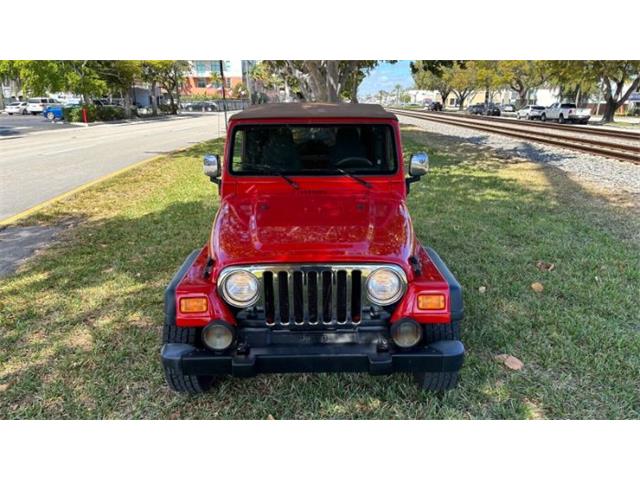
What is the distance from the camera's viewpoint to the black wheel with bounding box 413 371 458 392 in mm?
2742

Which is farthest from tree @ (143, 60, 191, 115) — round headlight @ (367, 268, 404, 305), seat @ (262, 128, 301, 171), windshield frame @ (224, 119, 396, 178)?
round headlight @ (367, 268, 404, 305)

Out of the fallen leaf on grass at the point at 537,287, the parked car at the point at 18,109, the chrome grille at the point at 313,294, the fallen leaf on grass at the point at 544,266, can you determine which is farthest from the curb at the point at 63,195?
the parked car at the point at 18,109

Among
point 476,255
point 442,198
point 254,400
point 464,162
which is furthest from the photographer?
point 464,162

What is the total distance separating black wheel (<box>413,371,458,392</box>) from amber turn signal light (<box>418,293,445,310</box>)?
47 cm

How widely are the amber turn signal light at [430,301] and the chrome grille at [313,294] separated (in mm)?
157

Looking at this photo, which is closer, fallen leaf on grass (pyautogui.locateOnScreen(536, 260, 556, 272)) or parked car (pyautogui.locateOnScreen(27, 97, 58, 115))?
fallen leaf on grass (pyautogui.locateOnScreen(536, 260, 556, 272))

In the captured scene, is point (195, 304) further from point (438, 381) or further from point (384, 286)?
point (438, 381)

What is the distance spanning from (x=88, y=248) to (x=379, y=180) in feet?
13.2

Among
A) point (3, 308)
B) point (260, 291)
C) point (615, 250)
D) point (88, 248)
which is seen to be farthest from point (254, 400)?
point (615, 250)

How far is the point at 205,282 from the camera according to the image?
2.58 meters

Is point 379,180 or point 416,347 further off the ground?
point 379,180

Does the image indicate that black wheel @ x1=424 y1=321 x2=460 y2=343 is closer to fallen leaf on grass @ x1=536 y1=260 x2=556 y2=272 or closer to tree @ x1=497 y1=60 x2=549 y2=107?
fallen leaf on grass @ x1=536 y1=260 x2=556 y2=272

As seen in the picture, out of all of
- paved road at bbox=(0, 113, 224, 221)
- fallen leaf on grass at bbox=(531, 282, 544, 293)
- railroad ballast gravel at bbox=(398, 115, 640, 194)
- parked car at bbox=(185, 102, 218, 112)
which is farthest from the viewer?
parked car at bbox=(185, 102, 218, 112)
